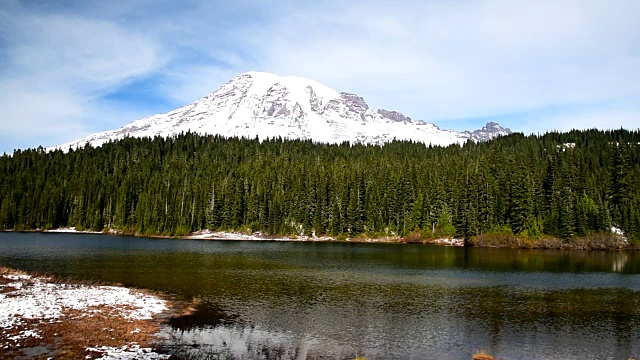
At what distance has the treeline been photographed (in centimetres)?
13662

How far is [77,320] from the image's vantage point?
32.7 m

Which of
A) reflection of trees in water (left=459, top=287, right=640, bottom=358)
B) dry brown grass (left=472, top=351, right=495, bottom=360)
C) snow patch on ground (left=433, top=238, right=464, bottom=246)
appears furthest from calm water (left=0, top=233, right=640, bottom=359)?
snow patch on ground (left=433, top=238, right=464, bottom=246)

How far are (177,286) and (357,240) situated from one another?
336 ft

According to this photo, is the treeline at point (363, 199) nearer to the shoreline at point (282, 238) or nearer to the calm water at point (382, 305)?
the shoreline at point (282, 238)

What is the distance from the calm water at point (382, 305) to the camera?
31.8m

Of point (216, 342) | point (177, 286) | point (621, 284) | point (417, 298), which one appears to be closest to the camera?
point (216, 342)

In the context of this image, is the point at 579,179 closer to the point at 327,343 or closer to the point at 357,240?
the point at 357,240

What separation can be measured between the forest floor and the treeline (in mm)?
114907

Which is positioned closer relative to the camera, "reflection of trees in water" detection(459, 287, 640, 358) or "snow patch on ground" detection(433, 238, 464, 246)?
"reflection of trees in water" detection(459, 287, 640, 358)

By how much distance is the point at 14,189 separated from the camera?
188500mm

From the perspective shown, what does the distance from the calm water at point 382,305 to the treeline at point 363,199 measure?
182 feet

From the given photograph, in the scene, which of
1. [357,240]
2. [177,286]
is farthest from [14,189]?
[177,286]

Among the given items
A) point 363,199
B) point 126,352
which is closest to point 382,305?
point 126,352

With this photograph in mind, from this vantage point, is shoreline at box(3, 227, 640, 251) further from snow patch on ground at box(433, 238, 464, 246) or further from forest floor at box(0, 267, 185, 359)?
forest floor at box(0, 267, 185, 359)
